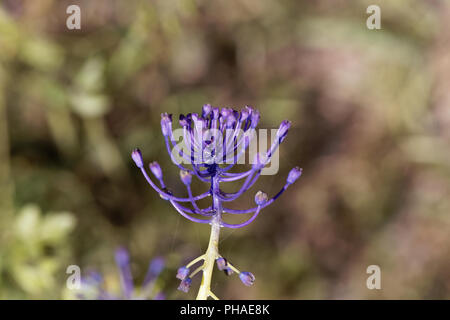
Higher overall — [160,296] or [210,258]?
[210,258]

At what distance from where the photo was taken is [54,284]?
262 cm

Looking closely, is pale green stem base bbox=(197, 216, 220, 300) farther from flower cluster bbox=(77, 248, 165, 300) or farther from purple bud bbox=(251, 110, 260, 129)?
flower cluster bbox=(77, 248, 165, 300)

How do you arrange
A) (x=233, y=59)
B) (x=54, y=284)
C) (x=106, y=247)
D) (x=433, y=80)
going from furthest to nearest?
(x=233, y=59), (x=433, y=80), (x=106, y=247), (x=54, y=284)

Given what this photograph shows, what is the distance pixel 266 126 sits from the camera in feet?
11.2

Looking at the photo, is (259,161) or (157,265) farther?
(157,265)

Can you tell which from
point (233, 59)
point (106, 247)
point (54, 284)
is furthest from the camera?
point (233, 59)

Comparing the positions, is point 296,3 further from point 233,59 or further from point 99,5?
point 99,5

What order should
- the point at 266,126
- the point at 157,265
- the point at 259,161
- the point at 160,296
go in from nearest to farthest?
1. the point at 259,161
2. the point at 160,296
3. the point at 157,265
4. the point at 266,126

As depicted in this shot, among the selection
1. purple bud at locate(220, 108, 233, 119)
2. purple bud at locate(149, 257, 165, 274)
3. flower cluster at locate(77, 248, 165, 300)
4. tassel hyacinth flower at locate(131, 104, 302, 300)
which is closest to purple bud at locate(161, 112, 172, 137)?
tassel hyacinth flower at locate(131, 104, 302, 300)

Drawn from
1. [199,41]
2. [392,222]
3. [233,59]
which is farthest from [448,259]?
[199,41]

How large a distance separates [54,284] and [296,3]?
2610 mm

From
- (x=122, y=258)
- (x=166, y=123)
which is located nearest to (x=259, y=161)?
(x=166, y=123)

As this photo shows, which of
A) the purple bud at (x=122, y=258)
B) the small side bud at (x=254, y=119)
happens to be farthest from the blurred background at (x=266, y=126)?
the small side bud at (x=254, y=119)

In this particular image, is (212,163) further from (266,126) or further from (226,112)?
(266,126)
